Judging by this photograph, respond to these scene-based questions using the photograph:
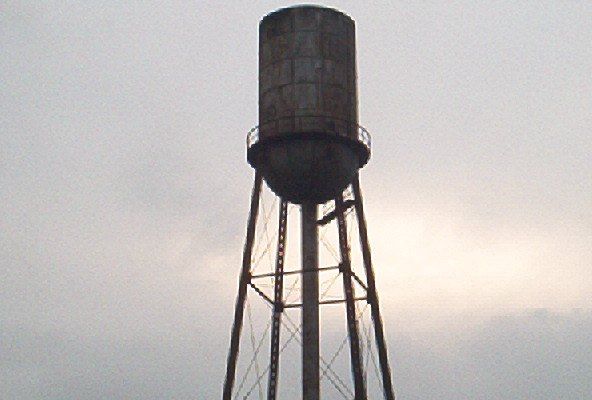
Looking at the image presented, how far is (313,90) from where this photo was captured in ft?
79.8

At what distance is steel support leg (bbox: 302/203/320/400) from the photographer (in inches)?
948

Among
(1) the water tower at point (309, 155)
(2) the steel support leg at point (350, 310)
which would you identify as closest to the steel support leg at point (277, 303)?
(1) the water tower at point (309, 155)

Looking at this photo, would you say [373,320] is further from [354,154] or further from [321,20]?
[321,20]

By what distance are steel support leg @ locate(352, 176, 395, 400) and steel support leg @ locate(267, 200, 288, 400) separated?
261cm

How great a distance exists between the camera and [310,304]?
25.0 meters

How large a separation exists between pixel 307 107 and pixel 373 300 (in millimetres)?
6710

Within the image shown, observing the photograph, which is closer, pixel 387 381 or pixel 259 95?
pixel 387 381

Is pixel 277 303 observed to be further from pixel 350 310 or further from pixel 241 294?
pixel 350 310

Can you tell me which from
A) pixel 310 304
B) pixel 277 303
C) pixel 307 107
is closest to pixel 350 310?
pixel 310 304

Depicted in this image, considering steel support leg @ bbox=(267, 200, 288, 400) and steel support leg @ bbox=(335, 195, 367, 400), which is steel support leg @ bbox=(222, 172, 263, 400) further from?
steel support leg @ bbox=(335, 195, 367, 400)

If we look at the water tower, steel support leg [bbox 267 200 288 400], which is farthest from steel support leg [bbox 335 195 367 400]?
steel support leg [bbox 267 200 288 400]

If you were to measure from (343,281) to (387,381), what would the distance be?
11.4ft

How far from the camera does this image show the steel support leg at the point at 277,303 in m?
24.8

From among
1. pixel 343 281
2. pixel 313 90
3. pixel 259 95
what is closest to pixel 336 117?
pixel 313 90
